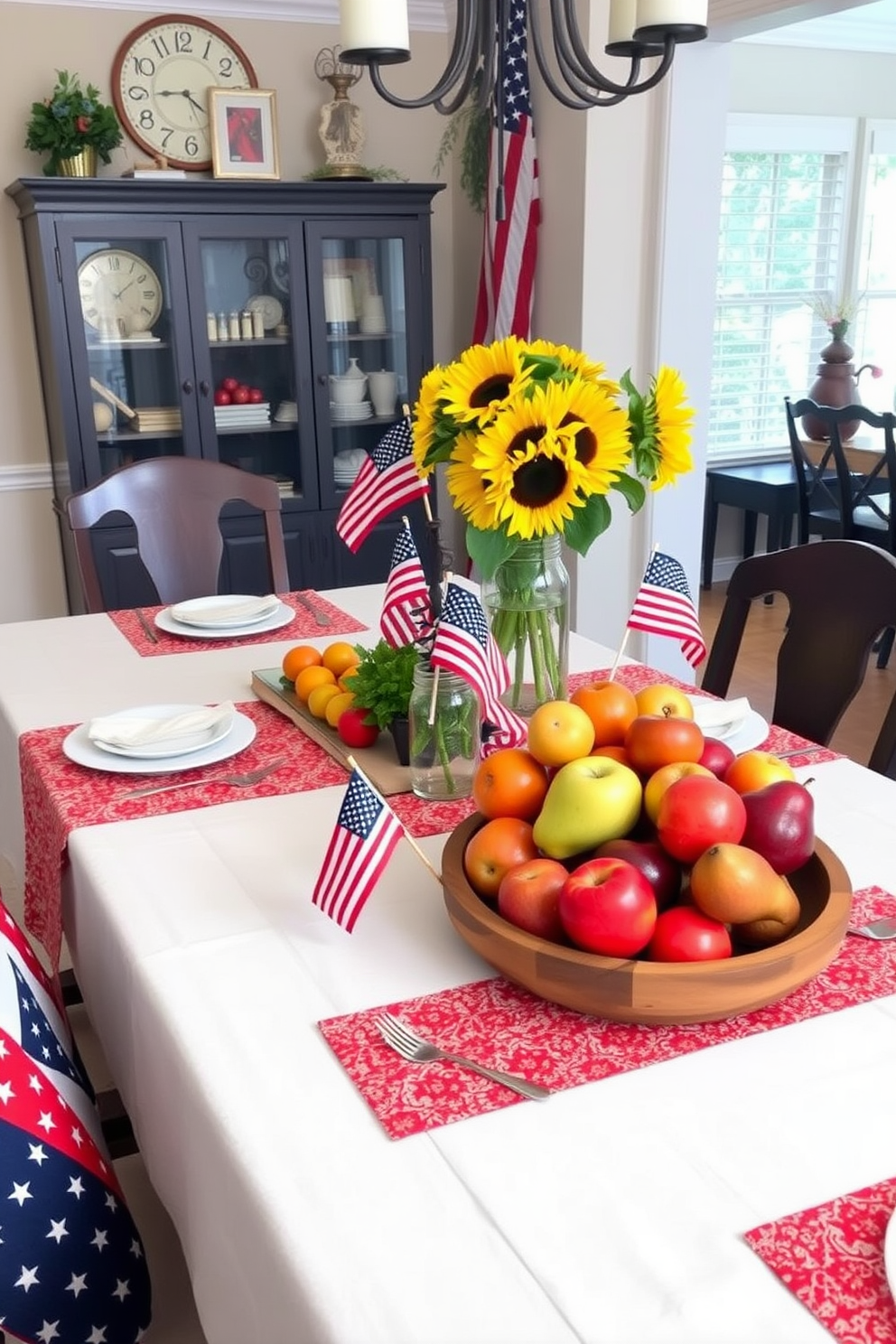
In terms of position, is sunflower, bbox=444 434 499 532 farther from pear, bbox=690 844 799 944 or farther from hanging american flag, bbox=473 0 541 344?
hanging american flag, bbox=473 0 541 344

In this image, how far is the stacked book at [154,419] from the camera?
3.58 metres

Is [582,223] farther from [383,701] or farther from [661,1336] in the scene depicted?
[661,1336]

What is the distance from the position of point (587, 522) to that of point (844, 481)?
3243 mm

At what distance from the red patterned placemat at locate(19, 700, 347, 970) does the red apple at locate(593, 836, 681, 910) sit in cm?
58

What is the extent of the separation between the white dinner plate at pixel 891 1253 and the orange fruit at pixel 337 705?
0.96 metres

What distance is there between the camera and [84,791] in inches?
57.9

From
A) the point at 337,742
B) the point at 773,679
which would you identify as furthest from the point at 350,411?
the point at 337,742

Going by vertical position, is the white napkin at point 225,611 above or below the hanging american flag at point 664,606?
below

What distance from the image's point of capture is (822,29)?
5.02 m

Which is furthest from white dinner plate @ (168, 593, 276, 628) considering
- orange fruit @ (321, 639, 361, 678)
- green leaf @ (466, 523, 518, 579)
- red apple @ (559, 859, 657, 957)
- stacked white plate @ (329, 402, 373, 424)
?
stacked white plate @ (329, 402, 373, 424)

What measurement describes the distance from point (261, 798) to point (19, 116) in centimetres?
287

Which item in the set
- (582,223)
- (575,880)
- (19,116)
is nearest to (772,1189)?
(575,880)

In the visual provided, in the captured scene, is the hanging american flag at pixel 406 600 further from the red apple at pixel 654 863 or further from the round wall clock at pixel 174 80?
the round wall clock at pixel 174 80

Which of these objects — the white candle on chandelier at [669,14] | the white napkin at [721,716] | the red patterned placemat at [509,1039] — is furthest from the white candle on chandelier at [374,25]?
the red patterned placemat at [509,1039]
